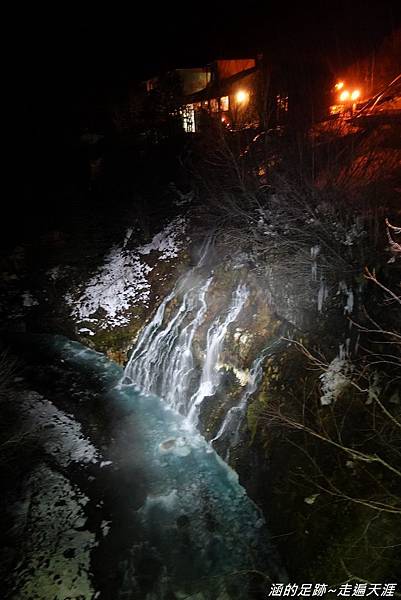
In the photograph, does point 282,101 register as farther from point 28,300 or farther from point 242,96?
point 28,300

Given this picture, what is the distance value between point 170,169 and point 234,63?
341 inches

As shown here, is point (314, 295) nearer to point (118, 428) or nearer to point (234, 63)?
point (118, 428)

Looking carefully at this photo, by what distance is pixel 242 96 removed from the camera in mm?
24969

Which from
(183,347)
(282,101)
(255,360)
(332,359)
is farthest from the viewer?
(282,101)

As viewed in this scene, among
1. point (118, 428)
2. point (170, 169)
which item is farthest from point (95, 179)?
point (118, 428)

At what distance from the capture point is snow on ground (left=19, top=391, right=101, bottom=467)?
11.9 metres

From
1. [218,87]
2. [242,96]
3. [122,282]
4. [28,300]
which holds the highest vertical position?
[218,87]

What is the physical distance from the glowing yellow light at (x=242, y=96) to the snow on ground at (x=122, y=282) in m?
10.5

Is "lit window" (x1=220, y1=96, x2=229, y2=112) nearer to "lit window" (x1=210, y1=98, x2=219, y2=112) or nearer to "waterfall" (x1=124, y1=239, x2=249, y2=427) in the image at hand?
"lit window" (x1=210, y1=98, x2=219, y2=112)

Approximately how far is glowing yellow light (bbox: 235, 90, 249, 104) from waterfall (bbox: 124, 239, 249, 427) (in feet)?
45.9

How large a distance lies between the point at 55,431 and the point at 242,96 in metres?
24.1

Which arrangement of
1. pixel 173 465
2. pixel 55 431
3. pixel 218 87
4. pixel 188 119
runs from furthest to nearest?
pixel 188 119 → pixel 218 87 → pixel 55 431 → pixel 173 465

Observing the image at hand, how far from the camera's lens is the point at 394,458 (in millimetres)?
8148

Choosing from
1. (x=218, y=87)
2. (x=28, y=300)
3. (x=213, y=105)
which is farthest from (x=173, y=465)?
(x=213, y=105)
